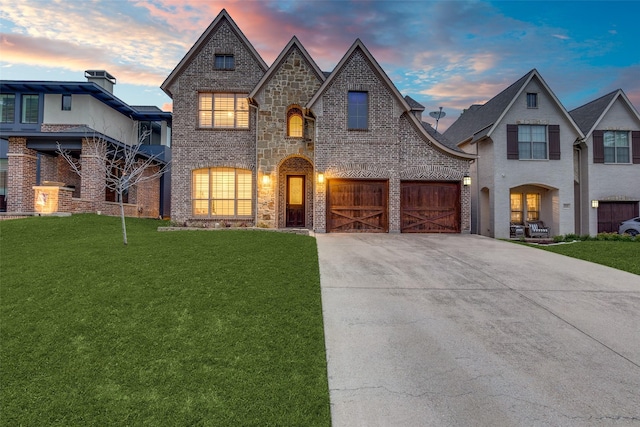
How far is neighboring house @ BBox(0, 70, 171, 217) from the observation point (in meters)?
17.5

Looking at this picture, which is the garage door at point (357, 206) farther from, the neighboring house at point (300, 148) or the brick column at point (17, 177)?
the brick column at point (17, 177)

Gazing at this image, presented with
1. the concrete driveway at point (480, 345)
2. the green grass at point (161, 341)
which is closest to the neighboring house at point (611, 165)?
the concrete driveway at point (480, 345)

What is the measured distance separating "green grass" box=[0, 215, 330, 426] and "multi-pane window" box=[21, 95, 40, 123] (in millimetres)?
17350

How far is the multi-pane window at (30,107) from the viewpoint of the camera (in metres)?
20.6

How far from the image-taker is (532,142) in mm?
17969

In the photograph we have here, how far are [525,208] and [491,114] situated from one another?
5.85 meters

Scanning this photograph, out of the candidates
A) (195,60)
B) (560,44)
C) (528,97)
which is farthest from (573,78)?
(195,60)

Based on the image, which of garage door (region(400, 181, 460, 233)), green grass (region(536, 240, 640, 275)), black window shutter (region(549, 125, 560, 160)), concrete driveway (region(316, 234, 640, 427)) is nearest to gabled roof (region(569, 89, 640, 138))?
black window shutter (region(549, 125, 560, 160))

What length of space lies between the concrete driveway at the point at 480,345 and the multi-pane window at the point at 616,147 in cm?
1446

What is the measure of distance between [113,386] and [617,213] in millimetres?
24261

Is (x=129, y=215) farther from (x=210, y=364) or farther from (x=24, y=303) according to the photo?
(x=210, y=364)

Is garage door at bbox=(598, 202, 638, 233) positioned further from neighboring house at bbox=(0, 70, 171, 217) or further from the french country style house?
neighboring house at bbox=(0, 70, 171, 217)

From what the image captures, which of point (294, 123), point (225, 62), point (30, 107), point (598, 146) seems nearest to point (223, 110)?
point (225, 62)

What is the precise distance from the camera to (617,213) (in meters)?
18.5
